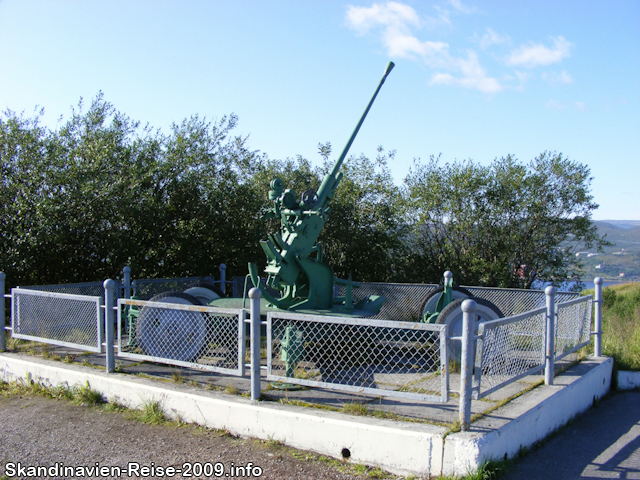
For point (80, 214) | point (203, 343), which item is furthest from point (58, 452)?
point (80, 214)

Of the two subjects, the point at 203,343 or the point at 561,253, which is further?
the point at 561,253

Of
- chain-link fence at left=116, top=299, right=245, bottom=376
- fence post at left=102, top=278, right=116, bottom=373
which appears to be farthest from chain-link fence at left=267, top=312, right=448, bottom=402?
fence post at left=102, top=278, right=116, bottom=373

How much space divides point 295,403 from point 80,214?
7.12 metres

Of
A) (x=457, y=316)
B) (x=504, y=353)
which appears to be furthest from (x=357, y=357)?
(x=457, y=316)

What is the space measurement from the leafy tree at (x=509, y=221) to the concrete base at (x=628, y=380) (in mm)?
6213

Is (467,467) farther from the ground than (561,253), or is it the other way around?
(561,253)

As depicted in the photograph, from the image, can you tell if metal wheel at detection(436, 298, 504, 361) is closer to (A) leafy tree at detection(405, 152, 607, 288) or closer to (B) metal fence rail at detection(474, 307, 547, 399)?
(B) metal fence rail at detection(474, 307, 547, 399)

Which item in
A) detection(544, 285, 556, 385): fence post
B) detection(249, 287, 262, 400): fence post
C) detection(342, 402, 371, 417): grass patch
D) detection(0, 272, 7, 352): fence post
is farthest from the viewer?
detection(0, 272, 7, 352): fence post

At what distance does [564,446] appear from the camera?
181 inches

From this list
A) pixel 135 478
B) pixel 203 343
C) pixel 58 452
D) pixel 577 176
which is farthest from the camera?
pixel 577 176

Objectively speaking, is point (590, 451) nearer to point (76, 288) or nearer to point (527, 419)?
point (527, 419)

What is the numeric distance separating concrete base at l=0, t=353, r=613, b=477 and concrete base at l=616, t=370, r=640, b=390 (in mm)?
722

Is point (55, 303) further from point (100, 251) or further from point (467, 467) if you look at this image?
point (467, 467)

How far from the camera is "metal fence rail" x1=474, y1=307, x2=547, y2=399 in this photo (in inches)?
162
